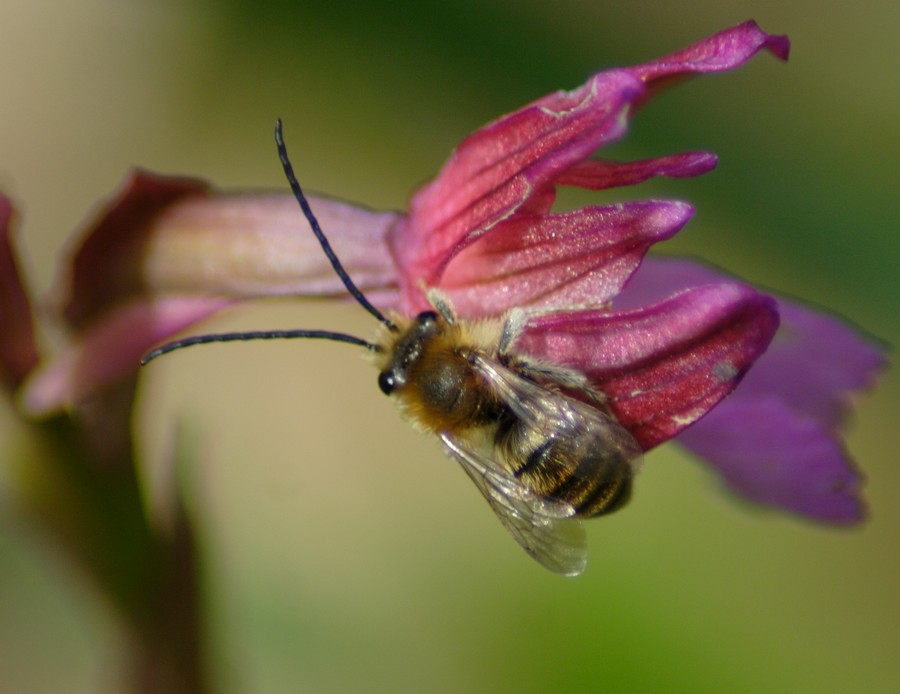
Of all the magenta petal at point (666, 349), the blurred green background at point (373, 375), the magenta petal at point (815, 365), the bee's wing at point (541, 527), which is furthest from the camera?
the blurred green background at point (373, 375)

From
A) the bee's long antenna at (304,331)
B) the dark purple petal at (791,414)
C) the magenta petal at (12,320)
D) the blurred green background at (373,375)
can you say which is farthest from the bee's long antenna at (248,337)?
the blurred green background at (373,375)

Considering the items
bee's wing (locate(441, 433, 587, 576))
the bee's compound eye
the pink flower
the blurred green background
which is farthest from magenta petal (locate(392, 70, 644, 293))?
Result: the blurred green background

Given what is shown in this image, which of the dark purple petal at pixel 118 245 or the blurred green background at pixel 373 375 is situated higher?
the dark purple petal at pixel 118 245

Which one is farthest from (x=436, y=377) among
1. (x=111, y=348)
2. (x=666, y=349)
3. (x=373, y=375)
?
(x=373, y=375)

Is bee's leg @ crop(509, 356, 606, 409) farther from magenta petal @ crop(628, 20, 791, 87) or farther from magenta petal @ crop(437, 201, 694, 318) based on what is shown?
magenta petal @ crop(628, 20, 791, 87)

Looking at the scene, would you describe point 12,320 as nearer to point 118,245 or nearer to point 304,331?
point 118,245

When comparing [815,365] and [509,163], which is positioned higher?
[509,163]

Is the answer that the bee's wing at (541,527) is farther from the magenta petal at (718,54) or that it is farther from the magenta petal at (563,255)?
the magenta petal at (718,54)
